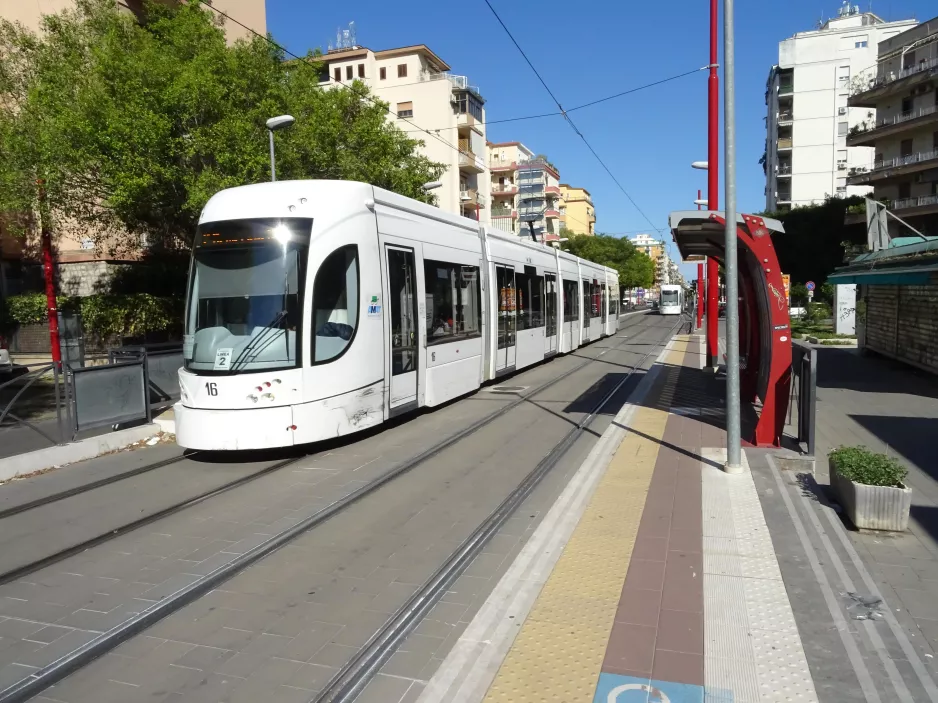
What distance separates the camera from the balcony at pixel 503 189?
6800cm

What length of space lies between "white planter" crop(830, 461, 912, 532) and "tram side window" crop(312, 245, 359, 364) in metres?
5.81

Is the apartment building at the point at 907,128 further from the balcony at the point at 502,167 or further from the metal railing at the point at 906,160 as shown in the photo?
the balcony at the point at 502,167

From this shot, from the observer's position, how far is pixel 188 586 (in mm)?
5047

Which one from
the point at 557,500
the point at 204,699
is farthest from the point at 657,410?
the point at 204,699

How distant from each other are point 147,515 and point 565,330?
1700 centimetres

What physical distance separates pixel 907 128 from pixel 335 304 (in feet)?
167

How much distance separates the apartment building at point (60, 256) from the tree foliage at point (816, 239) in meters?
47.9

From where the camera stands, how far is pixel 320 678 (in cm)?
381

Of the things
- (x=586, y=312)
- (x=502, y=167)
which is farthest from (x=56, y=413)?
(x=502, y=167)

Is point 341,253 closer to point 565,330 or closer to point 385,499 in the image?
point 385,499

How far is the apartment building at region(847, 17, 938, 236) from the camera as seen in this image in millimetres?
46094

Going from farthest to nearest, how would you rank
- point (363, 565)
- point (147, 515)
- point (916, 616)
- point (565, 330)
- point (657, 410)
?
point (565, 330), point (657, 410), point (147, 515), point (363, 565), point (916, 616)

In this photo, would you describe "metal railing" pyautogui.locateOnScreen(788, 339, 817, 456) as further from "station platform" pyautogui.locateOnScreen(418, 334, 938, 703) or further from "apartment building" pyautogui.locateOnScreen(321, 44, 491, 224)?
"apartment building" pyautogui.locateOnScreen(321, 44, 491, 224)

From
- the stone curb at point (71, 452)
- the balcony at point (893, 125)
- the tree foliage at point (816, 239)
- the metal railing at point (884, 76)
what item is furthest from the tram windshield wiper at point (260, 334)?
the tree foliage at point (816, 239)
